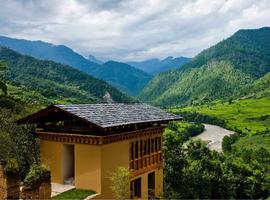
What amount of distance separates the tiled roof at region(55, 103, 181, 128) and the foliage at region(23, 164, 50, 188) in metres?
3.86

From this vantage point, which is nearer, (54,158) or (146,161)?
(54,158)

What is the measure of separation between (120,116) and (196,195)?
981cm

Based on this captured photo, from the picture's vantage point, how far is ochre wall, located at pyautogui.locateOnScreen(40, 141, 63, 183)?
19.6m

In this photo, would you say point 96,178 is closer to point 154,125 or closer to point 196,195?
point 154,125

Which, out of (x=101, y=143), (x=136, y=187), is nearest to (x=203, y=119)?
(x=136, y=187)

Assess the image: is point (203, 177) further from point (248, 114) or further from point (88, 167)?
point (248, 114)

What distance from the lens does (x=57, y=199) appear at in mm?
16453

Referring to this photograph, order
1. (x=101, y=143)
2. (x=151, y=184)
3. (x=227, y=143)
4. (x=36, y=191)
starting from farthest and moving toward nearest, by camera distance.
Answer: (x=227, y=143), (x=151, y=184), (x=101, y=143), (x=36, y=191)

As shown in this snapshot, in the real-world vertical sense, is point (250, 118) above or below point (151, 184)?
below

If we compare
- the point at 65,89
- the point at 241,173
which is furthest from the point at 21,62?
the point at 241,173

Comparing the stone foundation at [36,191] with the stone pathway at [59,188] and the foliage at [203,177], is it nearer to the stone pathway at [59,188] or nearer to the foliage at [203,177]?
the stone pathway at [59,188]

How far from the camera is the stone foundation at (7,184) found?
13.7 m

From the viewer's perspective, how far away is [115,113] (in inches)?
790

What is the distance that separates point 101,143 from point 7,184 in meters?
5.05
